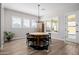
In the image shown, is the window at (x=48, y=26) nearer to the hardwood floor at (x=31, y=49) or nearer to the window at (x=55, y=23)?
the window at (x=55, y=23)

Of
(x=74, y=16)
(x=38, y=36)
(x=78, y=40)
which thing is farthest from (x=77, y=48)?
(x=38, y=36)

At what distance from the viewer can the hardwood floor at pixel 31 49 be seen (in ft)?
6.70

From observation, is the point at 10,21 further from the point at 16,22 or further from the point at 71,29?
the point at 71,29

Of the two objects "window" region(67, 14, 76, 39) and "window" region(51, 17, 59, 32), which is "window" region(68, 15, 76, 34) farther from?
"window" region(51, 17, 59, 32)

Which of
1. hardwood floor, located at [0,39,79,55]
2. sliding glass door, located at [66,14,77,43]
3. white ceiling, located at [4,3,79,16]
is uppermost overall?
white ceiling, located at [4,3,79,16]

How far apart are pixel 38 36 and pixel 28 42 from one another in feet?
0.76

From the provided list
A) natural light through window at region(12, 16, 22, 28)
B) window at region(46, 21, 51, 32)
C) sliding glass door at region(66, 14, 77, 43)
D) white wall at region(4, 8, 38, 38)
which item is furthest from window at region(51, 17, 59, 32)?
natural light through window at region(12, 16, 22, 28)

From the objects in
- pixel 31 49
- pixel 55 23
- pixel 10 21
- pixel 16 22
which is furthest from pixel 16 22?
pixel 55 23

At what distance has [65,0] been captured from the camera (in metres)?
2.11

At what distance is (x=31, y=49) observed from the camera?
207 centimetres

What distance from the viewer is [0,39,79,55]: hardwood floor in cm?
204

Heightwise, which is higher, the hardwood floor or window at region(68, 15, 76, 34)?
window at region(68, 15, 76, 34)

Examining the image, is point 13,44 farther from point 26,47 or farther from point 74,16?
point 74,16

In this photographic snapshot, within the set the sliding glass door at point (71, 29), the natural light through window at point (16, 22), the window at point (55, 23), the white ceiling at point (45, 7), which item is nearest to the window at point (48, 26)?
the window at point (55, 23)
